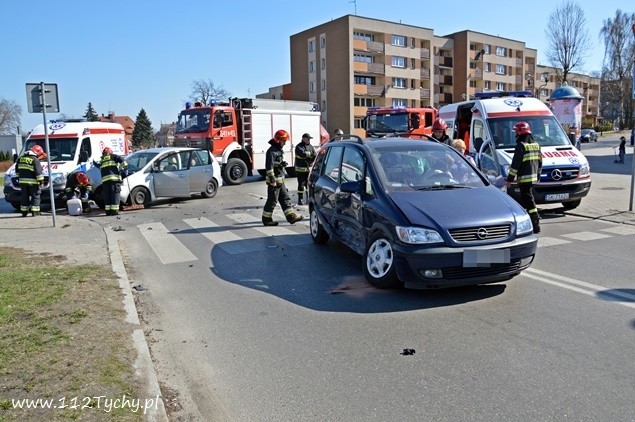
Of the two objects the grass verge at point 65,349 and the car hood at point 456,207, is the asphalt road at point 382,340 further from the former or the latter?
the car hood at point 456,207

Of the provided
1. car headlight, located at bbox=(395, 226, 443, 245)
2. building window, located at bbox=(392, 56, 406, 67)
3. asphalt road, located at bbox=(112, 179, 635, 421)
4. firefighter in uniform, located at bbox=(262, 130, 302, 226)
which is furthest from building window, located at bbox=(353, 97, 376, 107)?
car headlight, located at bbox=(395, 226, 443, 245)

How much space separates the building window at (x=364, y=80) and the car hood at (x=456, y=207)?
6073 centimetres

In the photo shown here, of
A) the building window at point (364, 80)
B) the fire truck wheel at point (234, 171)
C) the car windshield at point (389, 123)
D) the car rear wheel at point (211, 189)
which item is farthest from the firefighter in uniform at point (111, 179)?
the building window at point (364, 80)

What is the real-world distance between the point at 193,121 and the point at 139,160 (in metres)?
5.66

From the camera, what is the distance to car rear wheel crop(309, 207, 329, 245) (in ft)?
28.4

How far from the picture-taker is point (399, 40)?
69.1 metres

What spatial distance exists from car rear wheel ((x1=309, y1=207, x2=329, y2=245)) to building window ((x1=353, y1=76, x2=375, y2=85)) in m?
58.1

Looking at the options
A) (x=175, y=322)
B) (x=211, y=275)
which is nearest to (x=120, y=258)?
(x=211, y=275)

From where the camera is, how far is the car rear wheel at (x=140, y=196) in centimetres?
1428

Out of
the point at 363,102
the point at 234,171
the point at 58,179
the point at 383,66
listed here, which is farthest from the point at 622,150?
the point at 383,66

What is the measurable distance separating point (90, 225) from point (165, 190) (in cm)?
332

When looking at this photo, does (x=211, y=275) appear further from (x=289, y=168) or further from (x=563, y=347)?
(x=289, y=168)

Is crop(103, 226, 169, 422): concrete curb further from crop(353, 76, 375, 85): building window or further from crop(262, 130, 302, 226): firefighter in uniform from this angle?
crop(353, 76, 375, 85): building window

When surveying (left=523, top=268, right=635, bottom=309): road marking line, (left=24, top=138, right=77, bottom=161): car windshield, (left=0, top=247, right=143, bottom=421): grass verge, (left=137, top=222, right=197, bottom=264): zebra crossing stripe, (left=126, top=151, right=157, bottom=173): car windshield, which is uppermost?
(left=24, top=138, right=77, bottom=161): car windshield
